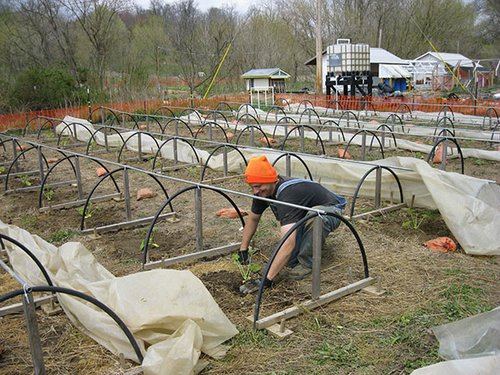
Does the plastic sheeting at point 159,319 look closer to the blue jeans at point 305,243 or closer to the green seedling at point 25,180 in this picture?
the blue jeans at point 305,243

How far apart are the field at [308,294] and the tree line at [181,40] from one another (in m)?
14.6

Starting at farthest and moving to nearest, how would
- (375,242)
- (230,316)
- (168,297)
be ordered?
(375,242) < (230,316) < (168,297)

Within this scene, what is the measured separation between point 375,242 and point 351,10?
38.5 m

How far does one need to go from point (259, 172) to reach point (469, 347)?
2223 millimetres

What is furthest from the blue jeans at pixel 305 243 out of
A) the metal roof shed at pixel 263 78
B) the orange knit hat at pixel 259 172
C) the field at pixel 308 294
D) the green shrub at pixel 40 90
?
the metal roof shed at pixel 263 78

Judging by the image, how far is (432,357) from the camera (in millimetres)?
3455

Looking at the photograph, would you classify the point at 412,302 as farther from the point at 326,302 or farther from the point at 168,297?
the point at 168,297

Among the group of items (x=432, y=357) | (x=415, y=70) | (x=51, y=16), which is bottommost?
(x=432, y=357)

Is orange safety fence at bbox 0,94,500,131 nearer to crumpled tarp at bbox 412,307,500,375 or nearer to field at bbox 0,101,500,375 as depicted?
field at bbox 0,101,500,375

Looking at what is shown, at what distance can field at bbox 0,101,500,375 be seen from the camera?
11.4 ft

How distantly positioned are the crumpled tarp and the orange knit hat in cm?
191

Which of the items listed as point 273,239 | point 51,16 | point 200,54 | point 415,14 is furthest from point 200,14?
point 273,239

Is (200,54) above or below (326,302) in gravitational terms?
above

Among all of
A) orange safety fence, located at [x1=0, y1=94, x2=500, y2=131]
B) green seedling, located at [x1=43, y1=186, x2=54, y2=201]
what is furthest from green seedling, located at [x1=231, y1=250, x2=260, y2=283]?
orange safety fence, located at [x1=0, y1=94, x2=500, y2=131]
